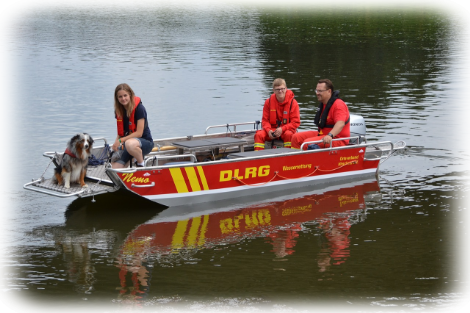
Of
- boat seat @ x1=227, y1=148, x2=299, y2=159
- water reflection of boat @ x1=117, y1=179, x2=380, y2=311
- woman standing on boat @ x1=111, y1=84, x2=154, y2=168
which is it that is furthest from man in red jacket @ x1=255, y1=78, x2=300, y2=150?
woman standing on boat @ x1=111, y1=84, x2=154, y2=168

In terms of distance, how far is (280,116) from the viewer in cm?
1194

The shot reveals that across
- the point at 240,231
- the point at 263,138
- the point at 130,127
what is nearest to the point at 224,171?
the point at 240,231

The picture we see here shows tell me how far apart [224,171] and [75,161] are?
219cm

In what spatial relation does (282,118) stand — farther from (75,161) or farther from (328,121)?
(75,161)

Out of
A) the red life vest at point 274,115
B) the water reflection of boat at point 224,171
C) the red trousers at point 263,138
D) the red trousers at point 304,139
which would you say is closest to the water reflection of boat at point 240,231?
the water reflection of boat at point 224,171

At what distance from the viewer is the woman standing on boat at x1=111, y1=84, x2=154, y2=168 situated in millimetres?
9953

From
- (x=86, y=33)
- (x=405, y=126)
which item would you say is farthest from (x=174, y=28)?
(x=405, y=126)

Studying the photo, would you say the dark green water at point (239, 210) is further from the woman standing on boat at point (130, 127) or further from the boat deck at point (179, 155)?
the woman standing on boat at point (130, 127)

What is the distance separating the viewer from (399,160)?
13367mm

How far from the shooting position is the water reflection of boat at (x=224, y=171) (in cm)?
975

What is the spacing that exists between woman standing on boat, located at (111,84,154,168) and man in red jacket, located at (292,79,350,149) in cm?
278

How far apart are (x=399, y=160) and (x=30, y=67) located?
16.5 metres

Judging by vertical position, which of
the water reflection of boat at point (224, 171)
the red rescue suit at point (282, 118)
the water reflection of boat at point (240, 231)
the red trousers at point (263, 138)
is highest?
the red rescue suit at point (282, 118)

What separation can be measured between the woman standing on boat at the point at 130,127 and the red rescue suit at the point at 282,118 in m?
2.27
